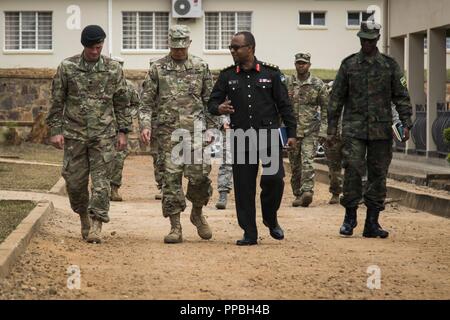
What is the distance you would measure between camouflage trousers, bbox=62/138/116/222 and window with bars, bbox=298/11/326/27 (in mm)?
34463

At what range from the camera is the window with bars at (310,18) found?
46.1 m

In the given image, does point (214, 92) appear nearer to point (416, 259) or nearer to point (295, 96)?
point (416, 259)

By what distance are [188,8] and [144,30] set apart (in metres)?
2.14

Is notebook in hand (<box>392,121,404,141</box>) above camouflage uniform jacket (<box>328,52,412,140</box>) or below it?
below

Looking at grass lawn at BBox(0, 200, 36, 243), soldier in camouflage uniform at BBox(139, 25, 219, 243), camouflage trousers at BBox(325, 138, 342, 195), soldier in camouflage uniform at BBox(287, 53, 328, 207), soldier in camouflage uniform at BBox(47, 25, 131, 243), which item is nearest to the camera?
grass lawn at BBox(0, 200, 36, 243)

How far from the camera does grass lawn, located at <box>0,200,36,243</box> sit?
11.9 meters

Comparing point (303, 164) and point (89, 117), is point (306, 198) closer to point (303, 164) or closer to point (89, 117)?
point (303, 164)

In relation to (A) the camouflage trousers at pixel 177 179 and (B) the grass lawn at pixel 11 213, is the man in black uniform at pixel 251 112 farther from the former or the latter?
(B) the grass lawn at pixel 11 213

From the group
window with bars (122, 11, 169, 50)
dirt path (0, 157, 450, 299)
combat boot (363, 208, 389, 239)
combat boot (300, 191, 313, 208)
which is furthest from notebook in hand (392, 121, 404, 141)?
window with bars (122, 11, 169, 50)

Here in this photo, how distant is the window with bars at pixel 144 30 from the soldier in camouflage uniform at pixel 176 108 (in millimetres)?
33050

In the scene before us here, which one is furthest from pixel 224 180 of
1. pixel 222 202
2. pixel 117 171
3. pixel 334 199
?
pixel 117 171

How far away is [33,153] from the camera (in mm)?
31547

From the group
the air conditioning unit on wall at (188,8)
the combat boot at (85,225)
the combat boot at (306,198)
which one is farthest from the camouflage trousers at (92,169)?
the air conditioning unit on wall at (188,8)

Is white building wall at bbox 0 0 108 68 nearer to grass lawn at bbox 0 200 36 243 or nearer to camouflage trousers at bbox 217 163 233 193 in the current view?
camouflage trousers at bbox 217 163 233 193
